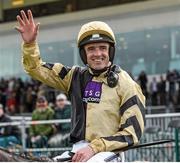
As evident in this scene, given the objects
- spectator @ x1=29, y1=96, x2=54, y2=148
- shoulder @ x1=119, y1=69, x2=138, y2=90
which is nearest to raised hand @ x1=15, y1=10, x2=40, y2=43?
shoulder @ x1=119, y1=69, x2=138, y2=90

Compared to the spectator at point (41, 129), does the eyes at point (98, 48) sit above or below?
above

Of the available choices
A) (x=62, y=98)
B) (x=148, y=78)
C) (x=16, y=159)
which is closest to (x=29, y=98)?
(x=148, y=78)

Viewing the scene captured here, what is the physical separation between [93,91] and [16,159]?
69 centimetres

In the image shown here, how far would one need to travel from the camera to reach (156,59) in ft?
62.0

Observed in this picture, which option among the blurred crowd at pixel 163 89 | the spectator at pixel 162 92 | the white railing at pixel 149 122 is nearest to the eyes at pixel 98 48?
the white railing at pixel 149 122

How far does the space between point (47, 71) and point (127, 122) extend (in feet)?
2.23

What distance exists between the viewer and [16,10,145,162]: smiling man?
3215 mm

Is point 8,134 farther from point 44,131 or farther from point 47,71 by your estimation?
point 47,71

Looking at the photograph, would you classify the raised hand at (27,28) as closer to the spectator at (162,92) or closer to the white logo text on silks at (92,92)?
the white logo text on silks at (92,92)

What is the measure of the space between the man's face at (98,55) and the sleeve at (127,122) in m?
0.16

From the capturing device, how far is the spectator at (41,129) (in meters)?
9.89

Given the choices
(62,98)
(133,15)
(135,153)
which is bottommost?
(135,153)

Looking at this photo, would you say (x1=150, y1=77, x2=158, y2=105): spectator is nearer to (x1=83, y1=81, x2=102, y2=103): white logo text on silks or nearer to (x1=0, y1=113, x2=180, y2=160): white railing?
(x1=0, y1=113, x2=180, y2=160): white railing

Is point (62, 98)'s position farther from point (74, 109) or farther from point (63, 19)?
point (63, 19)
